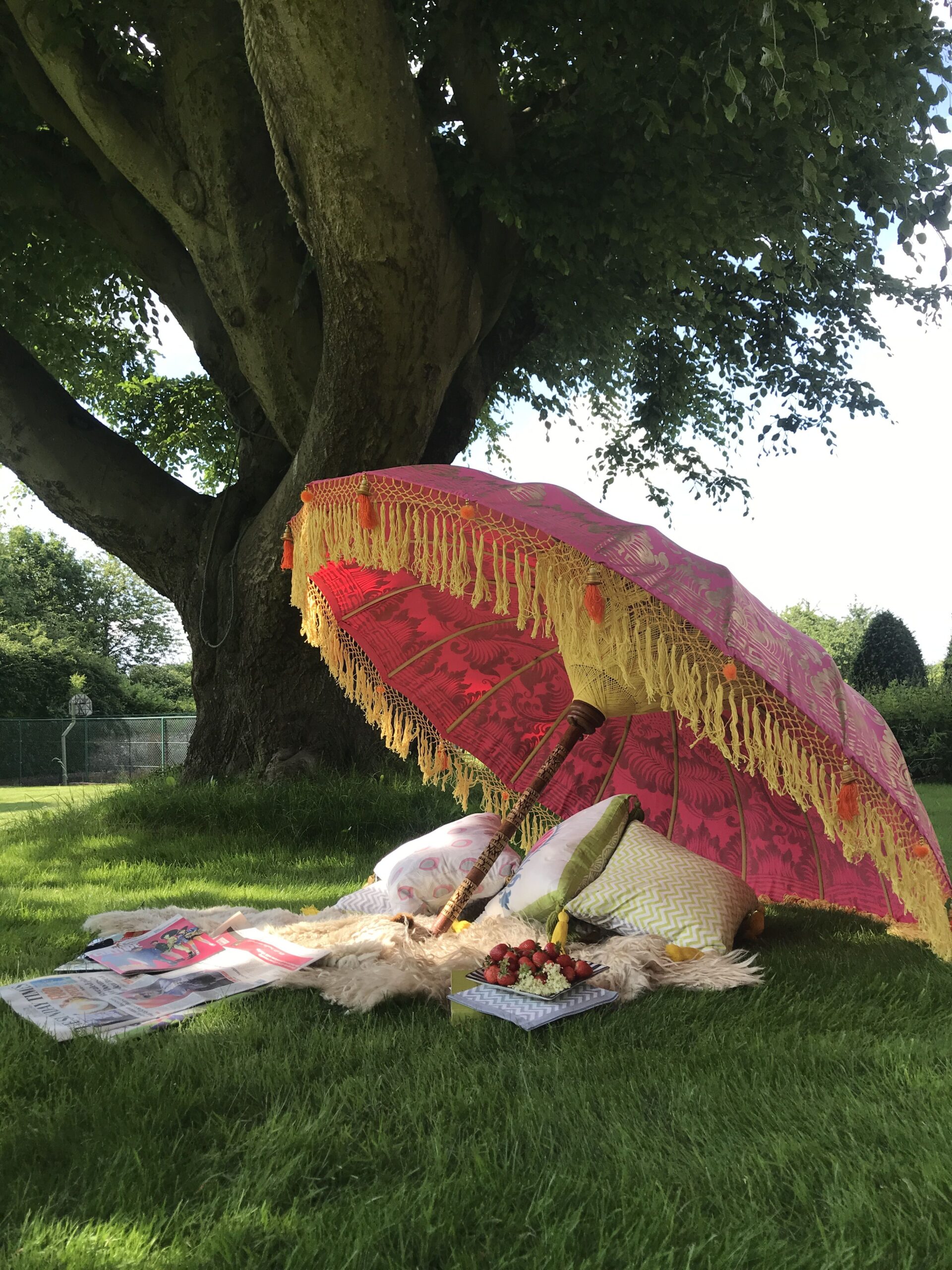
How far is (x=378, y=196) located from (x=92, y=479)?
11.4 ft

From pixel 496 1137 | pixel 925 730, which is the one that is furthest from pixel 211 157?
pixel 925 730

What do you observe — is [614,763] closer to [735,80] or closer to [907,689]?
[735,80]

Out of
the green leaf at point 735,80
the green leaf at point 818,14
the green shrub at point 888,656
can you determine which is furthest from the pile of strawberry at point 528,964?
the green shrub at point 888,656

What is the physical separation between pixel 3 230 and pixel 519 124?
4.36 metres

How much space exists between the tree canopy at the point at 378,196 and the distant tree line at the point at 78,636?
66.6ft

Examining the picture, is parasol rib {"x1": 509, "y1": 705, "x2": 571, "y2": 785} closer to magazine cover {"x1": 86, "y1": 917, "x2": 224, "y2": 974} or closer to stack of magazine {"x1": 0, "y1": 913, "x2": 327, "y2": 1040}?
stack of magazine {"x1": 0, "y1": 913, "x2": 327, "y2": 1040}

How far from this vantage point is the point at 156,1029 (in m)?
2.47

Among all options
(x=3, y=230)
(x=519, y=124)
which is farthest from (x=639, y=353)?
(x=3, y=230)

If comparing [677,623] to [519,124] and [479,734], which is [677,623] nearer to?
[479,734]

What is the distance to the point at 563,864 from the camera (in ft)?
11.6

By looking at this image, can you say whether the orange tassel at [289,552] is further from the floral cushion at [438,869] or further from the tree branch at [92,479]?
the tree branch at [92,479]

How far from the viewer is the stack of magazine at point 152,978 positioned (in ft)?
8.27

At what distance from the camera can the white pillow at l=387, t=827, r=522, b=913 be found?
12.8 ft

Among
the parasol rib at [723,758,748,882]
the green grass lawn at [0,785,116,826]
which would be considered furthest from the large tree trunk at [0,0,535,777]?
the parasol rib at [723,758,748,882]
